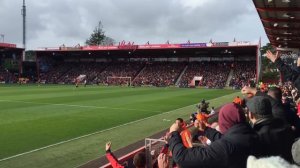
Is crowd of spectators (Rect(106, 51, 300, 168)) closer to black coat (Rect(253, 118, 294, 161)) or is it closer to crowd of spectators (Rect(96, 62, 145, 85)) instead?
black coat (Rect(253, 118, 294, 161))

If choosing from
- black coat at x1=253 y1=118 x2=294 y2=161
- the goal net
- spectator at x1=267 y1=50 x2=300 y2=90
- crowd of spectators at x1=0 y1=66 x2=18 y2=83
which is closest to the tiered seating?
the goal net

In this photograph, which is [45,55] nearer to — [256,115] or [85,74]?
[85,74]

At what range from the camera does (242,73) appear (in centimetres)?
6228

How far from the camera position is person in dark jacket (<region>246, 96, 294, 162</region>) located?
409 centimetres

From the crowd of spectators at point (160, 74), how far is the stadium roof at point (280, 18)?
3722 cm

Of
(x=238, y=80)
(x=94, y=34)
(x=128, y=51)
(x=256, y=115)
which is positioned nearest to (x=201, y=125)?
(x=256, y=115)

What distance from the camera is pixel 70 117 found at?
62.6ft

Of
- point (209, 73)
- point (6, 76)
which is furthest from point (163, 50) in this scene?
point (6, 76)

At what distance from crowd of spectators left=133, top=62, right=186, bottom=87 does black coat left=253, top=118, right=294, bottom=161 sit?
189 feet

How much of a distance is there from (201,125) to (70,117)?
15.2 meters

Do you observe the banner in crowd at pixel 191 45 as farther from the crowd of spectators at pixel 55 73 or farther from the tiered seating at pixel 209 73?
the crowd of spectators at pixel 55 73

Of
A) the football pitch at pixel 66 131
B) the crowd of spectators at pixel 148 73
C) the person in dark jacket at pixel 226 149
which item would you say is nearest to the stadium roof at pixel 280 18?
the football pitch at pixel 66 131

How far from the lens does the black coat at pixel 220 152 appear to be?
136 inches

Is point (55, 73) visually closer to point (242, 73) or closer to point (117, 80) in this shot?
point (117, 80)
